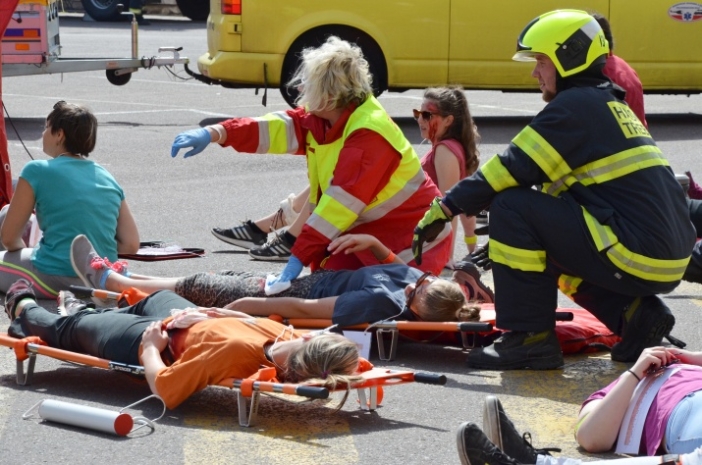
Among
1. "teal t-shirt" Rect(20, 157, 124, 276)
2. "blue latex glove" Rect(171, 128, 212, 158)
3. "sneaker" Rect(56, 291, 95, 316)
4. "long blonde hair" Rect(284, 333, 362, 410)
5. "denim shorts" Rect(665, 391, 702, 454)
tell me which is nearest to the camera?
"denim shorts" Rect(665, 391, 702, 454)

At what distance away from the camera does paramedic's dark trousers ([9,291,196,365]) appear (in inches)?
206

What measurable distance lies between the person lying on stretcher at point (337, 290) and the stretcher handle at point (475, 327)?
17 centimetres

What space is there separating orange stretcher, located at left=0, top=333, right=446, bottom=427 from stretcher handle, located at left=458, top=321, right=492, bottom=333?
683 millimetres

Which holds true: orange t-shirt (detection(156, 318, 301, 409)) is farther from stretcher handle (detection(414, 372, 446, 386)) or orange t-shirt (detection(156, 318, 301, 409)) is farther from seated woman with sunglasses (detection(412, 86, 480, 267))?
seated woman with sunglasses (detection(412, 86, 480, 267))

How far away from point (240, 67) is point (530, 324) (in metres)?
8.23

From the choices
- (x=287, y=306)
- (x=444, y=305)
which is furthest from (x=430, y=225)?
(x=287, y=306)

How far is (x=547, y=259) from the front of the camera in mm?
5676

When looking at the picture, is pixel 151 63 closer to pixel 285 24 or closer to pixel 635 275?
pixel 285 24

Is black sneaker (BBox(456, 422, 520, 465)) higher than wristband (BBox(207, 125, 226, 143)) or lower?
lower

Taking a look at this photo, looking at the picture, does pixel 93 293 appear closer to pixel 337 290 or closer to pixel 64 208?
pixel 64 208

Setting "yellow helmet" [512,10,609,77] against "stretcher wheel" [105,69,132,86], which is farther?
"stretcher wheel" [105,69,132,86]

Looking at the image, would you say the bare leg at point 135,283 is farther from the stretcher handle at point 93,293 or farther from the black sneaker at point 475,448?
the black sneaker at point 475,448

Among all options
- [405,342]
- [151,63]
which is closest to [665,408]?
[405,342]

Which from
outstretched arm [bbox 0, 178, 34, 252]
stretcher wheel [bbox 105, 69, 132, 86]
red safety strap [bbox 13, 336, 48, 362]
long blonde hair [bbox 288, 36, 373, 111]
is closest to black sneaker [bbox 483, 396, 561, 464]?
red safety strap [bbox 13, 336, 48, 362]
